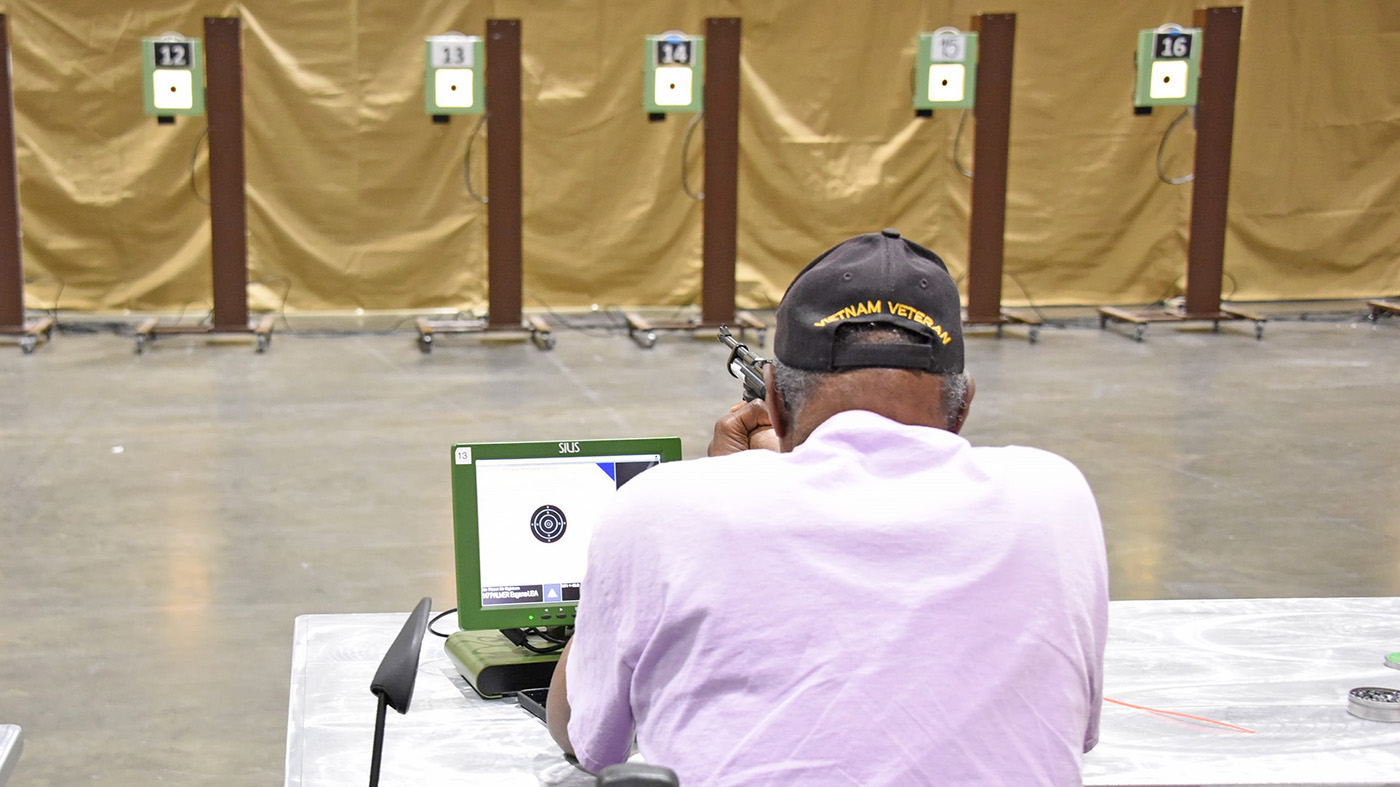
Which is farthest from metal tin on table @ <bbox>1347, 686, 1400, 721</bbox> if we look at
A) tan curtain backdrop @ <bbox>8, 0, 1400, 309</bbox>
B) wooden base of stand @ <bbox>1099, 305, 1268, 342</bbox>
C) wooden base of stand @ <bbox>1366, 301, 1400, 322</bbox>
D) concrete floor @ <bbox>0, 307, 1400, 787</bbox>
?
wooden base of stand @ <bbox>1366, 301, 1400, 322</bbox>

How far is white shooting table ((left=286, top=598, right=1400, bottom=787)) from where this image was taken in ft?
6.30

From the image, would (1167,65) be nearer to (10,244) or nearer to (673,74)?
(673,74)

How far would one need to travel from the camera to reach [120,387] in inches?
286

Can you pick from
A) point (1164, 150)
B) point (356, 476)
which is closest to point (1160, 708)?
point (356, 476)

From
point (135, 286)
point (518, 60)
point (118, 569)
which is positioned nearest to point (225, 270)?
point (135, 286)

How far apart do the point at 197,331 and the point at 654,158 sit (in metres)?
3.05

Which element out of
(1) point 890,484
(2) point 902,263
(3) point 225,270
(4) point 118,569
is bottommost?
(4) point 118,569

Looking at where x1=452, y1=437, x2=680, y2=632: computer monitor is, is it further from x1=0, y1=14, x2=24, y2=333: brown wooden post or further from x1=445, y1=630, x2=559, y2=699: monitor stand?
x1=0, y1=14, x2=24, y2=333: brown wooden post

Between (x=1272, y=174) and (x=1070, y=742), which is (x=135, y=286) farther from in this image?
(x=1070, y=742)

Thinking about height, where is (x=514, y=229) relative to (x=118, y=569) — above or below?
above

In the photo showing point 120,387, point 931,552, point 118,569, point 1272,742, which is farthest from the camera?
point 120,387

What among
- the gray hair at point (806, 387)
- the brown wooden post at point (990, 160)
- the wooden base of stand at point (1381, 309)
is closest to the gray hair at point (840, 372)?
the gray hair at point (806, 387)

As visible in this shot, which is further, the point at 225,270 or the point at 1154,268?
the point at 1154,268

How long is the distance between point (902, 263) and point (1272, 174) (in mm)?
9691
